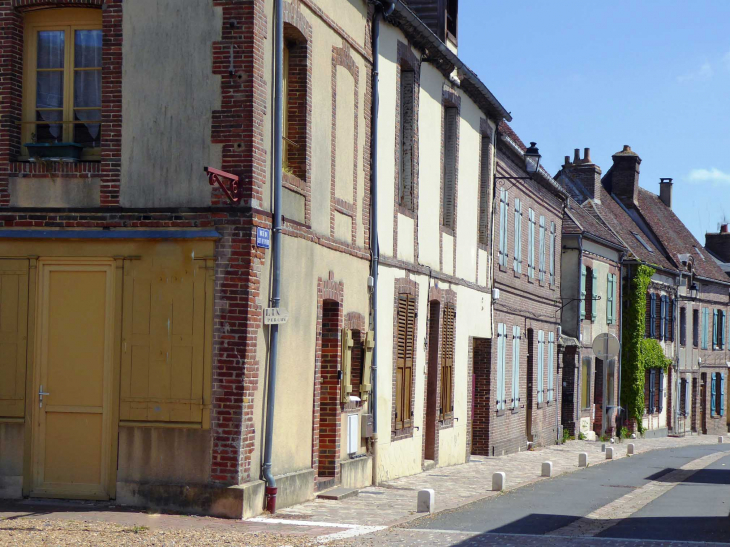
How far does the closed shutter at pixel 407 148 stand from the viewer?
704 inches

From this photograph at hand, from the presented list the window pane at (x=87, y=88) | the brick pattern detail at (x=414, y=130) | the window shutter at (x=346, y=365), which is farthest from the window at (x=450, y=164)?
the window pane at (x=87, y=88)

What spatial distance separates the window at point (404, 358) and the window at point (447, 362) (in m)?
1.92

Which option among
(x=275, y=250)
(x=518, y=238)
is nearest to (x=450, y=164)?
(x=518, y=238)

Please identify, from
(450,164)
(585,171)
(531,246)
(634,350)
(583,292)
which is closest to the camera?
(450,164)

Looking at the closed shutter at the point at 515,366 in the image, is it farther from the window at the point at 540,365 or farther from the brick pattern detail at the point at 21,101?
the brick pattern detail at the point at 21,101

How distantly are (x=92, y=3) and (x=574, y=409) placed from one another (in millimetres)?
23862

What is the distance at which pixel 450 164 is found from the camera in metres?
20.4

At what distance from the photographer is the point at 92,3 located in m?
11.7

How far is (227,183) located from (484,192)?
40.8 ft

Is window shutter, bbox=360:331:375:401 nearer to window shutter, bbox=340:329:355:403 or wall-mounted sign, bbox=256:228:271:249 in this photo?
window shutter, bbox=340:329:355:403

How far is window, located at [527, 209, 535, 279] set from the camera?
27422 millimetres

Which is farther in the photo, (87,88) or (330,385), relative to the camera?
(330,385)

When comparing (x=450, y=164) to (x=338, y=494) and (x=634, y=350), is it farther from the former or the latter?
(x=634, y=350)

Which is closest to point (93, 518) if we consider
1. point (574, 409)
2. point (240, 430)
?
point (240, 430)
